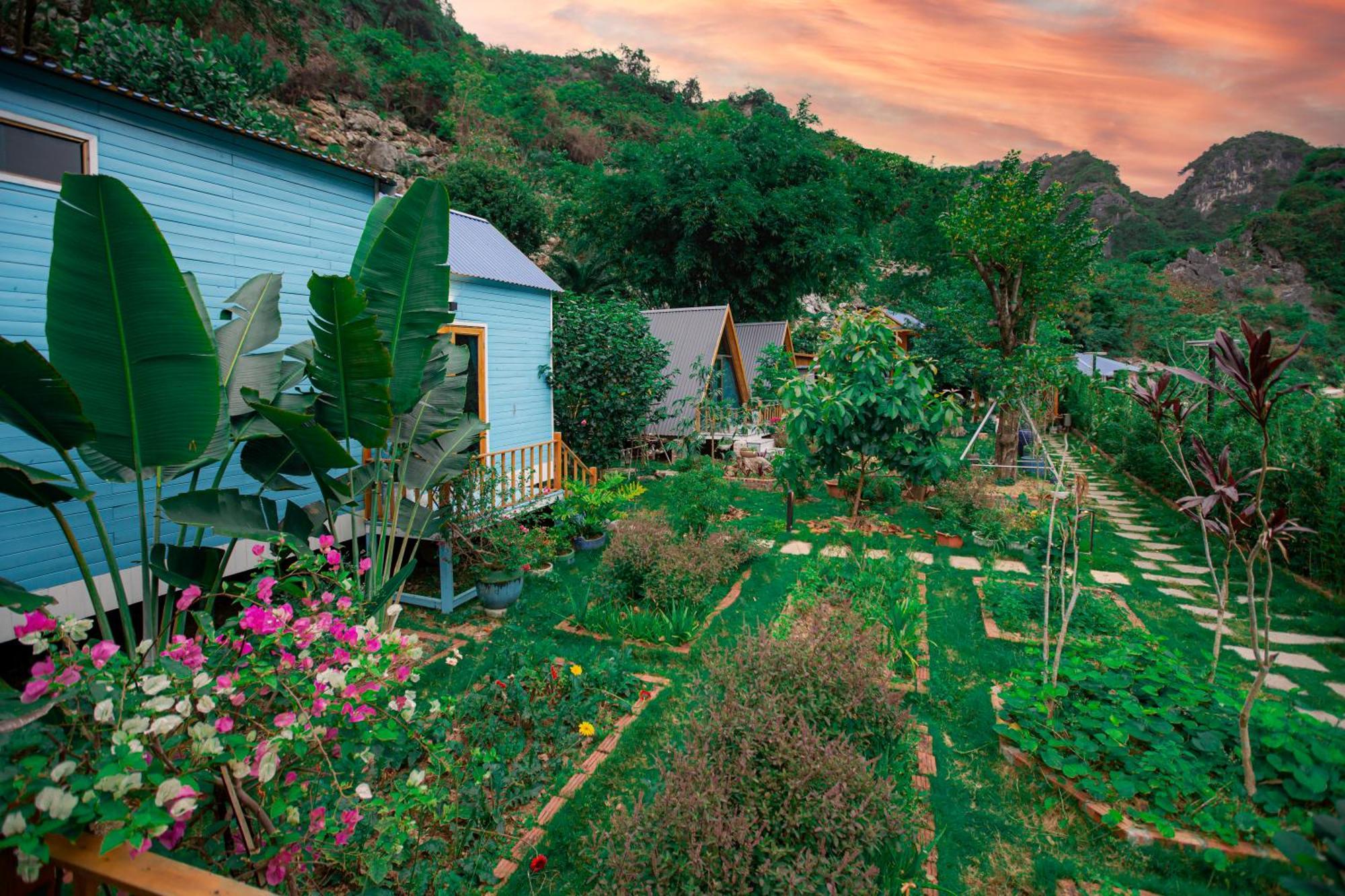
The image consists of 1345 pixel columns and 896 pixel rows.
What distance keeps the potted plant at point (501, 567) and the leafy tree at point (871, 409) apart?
4534 mm

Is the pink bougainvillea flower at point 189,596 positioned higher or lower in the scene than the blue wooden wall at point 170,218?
lower

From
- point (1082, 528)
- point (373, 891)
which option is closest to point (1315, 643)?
point (1082, 528)

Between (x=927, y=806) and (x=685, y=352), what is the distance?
14.4 m

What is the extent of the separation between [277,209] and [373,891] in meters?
6.38

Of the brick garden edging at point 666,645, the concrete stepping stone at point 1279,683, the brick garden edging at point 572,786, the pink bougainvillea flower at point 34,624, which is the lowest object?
the brick garden edging at point 666,645

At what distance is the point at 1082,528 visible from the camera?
940cm

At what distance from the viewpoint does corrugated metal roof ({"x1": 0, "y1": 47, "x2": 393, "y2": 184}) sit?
14.5 ft

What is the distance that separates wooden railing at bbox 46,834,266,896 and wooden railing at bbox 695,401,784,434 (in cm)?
1439

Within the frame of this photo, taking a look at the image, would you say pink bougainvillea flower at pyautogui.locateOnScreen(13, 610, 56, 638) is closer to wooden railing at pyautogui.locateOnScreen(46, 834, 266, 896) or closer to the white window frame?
wooden railing at pyautogui.locateOnScreen(46, 834, 266, 896)

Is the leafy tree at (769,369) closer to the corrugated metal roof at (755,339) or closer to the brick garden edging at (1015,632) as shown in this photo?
the corrugated metal roof at (755,339)

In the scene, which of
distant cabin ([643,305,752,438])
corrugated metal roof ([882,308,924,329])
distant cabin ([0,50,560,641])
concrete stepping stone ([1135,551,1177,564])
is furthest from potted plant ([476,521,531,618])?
corrugated metal roof ([882,308,924,329])

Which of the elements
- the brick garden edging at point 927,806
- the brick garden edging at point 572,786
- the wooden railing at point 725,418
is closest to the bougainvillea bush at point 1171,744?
the brick garden edging at point 927,806

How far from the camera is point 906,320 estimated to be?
34.4 metres

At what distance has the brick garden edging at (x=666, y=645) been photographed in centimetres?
561
